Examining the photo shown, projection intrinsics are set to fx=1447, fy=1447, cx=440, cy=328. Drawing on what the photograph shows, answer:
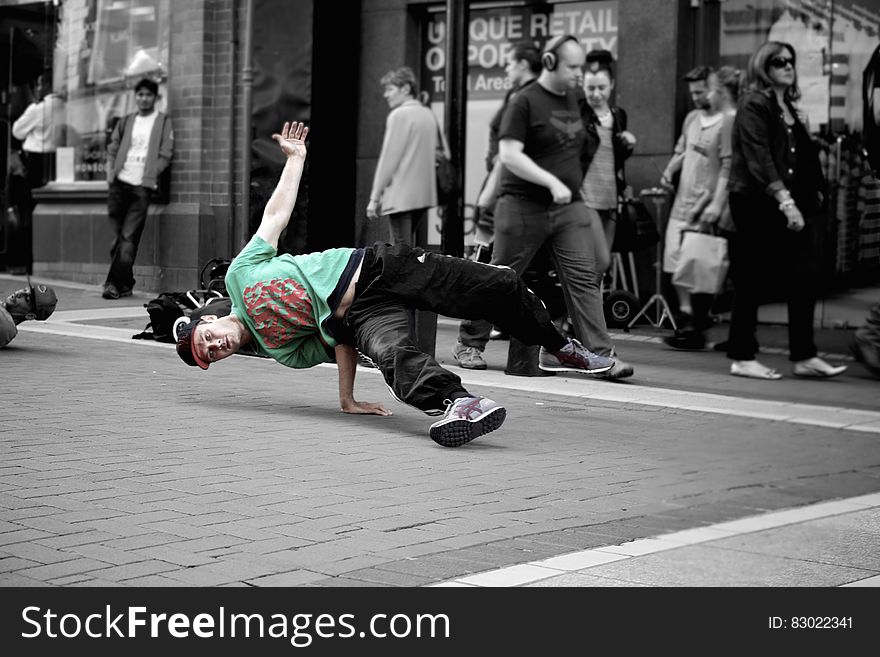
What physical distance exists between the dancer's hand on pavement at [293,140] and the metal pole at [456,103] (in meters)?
0.55

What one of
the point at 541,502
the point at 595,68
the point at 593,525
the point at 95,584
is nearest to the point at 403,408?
the point at 541,502

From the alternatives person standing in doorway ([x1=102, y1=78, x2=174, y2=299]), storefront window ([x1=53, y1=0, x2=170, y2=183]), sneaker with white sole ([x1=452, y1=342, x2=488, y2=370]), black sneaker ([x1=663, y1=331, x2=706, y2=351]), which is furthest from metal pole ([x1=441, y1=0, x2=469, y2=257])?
storefront window ([x1=53, y1=0, x2=170, y2=183])

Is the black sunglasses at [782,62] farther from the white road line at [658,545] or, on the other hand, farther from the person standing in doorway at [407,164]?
the person standing in doorway at [407,164]

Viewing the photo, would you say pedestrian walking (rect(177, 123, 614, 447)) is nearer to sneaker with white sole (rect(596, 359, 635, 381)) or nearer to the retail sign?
sneaker with white sole (rect(596, 359, 635, 381))

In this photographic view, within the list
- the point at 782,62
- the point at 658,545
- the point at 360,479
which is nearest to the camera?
the point at 658,545

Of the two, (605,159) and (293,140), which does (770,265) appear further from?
(605,159)

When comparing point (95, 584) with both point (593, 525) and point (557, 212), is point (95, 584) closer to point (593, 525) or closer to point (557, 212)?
point (593, 525)

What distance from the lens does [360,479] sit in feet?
13.5

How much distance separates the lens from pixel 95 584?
279 centimetres

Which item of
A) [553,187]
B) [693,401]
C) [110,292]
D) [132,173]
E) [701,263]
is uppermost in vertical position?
[132,173]

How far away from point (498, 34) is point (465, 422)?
253 inches

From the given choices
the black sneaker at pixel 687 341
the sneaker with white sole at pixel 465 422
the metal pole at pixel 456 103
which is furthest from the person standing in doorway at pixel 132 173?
the black sneaker at pixel 687 341

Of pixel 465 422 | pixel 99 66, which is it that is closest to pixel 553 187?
pixel 465 422
